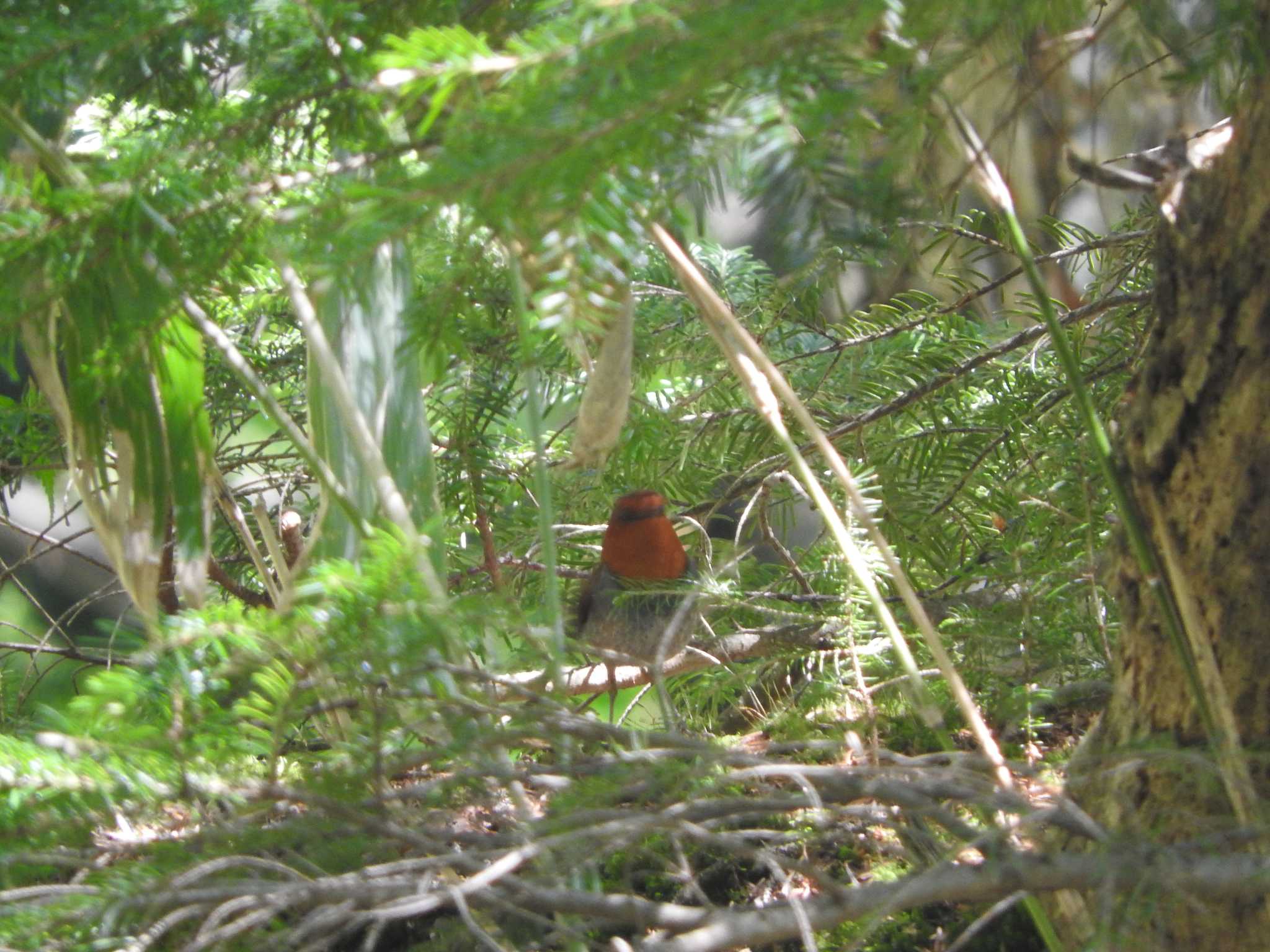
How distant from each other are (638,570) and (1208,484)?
101 centimetres

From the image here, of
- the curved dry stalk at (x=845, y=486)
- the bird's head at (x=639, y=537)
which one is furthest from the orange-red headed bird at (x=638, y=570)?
the curved dry stalk at (x=845, y=486)

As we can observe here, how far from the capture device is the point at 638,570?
148cm

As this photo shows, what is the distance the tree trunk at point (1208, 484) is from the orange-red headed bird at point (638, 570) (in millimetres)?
642

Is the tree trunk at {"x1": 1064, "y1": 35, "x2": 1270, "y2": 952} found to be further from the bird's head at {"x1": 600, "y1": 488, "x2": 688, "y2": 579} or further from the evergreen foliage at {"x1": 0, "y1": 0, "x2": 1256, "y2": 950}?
the bird's head at {"x1": 600, "y1": 488, "x2": 688, "y2": 579}

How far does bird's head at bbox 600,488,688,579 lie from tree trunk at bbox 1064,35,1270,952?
905mm

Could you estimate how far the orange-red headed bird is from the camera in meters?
1.43

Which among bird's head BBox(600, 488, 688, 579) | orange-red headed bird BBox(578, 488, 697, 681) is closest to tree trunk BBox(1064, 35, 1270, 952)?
orange-red headed bird BBox(578, 488, 697, 681)

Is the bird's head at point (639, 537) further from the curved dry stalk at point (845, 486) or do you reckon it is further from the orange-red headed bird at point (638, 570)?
the curved dry stalk at point (845, 486)

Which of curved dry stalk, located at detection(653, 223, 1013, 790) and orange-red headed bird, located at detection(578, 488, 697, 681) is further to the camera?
orange-red headed bird, located at detection(578, 488, 697, 681)

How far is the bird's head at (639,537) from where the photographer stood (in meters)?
1.44

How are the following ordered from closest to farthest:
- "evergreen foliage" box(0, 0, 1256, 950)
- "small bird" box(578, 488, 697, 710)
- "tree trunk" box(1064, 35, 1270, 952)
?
"evergreen foliage" box(0, 0, 1256, 950) → "tree trunk" box(1064, 35, 1270, 952) → "small bird" box(578, 488, 697, 710)

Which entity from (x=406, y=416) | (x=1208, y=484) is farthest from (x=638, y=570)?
(x=1208, y=484)

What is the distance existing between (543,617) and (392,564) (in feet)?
0.46

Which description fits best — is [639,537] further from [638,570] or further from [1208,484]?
[1208,484]
